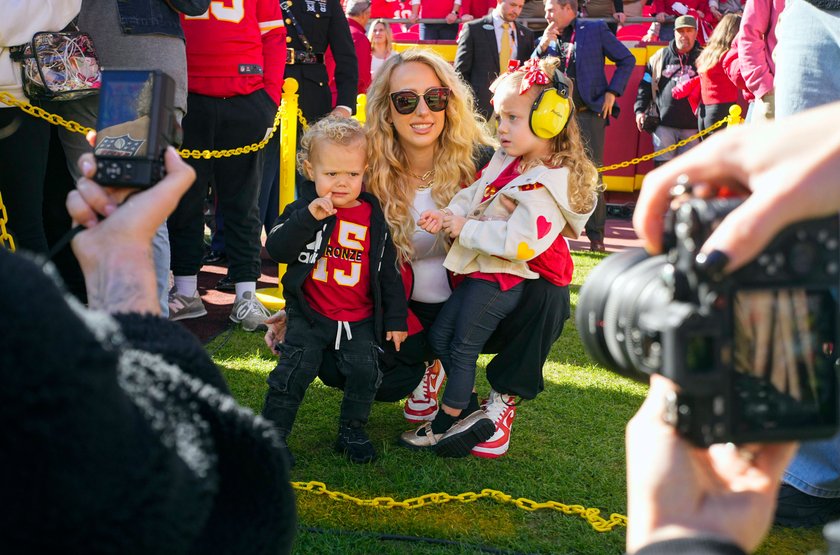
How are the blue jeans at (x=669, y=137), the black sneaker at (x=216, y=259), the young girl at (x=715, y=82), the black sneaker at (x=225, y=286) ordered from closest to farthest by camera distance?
the black sneaker at (x=225, y=286), the black sneaker at (x=216, y=259), the young girl at (x=715, y=82), the blue jeans at (x=669, y=137)

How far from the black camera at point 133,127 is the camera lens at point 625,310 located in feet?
2.69

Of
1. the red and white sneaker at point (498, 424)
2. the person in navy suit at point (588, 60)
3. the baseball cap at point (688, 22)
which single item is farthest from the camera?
the baseball cap at point (688, 22)

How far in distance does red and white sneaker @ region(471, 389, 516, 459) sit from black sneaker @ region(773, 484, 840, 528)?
103cm

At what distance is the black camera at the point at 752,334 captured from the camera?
3.49 ft

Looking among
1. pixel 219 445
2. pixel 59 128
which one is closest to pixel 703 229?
pixel 219 445

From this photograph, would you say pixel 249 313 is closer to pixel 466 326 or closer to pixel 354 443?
pixel 354 443

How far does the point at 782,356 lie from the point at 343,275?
2.46 meters

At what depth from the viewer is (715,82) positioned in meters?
8.90

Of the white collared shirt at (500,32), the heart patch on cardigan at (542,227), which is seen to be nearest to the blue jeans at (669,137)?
the white collared shirt at (500,32)

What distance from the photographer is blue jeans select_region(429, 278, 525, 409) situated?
3.49 m

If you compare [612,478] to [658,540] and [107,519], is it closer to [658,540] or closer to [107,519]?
[658,540]

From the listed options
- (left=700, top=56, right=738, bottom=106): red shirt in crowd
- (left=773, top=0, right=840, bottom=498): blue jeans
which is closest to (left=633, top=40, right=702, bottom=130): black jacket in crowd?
(left=700, top=56, right=738, bottom=106): red shirt in crowd

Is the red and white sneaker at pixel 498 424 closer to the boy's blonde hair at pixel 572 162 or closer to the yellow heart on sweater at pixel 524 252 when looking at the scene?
the yellow heart on sweater at pixel 524 252

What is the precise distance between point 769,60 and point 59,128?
4.60 m
